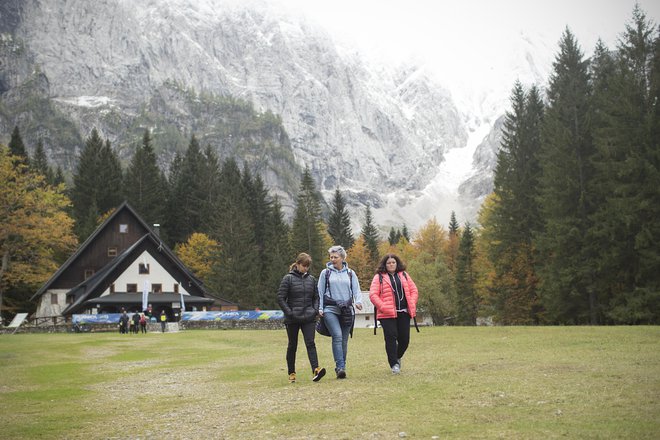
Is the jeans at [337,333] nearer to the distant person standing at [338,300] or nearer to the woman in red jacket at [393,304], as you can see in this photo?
the distant person standing at [338,300]

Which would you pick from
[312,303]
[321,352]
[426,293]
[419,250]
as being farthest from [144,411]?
[419,250]

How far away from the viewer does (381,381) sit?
1014 centimetres

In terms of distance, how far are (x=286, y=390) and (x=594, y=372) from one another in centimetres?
533

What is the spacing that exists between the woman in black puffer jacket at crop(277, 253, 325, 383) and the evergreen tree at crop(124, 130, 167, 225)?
70799 mm

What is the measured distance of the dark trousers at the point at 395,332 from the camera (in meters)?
10.8

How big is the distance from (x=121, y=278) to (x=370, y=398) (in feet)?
159

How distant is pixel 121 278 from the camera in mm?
52688

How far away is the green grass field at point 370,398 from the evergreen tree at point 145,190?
218ft

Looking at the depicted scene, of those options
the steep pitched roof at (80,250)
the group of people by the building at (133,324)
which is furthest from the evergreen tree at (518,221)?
the steep pitched roof at (80,250)

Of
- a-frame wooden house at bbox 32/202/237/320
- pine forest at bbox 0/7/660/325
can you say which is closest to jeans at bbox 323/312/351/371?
pine forest at bbox 0/7/660/325

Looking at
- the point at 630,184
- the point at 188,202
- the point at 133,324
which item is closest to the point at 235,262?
the point at 188,202

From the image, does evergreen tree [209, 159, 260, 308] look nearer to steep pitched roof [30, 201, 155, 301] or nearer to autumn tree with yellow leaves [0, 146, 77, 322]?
steep pitched roof [30, 201, 155, 301]

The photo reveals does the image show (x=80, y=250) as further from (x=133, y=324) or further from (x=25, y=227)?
(x=133, y=324)

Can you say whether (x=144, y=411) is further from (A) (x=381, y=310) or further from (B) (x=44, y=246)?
(B) (x=44, y=246)
